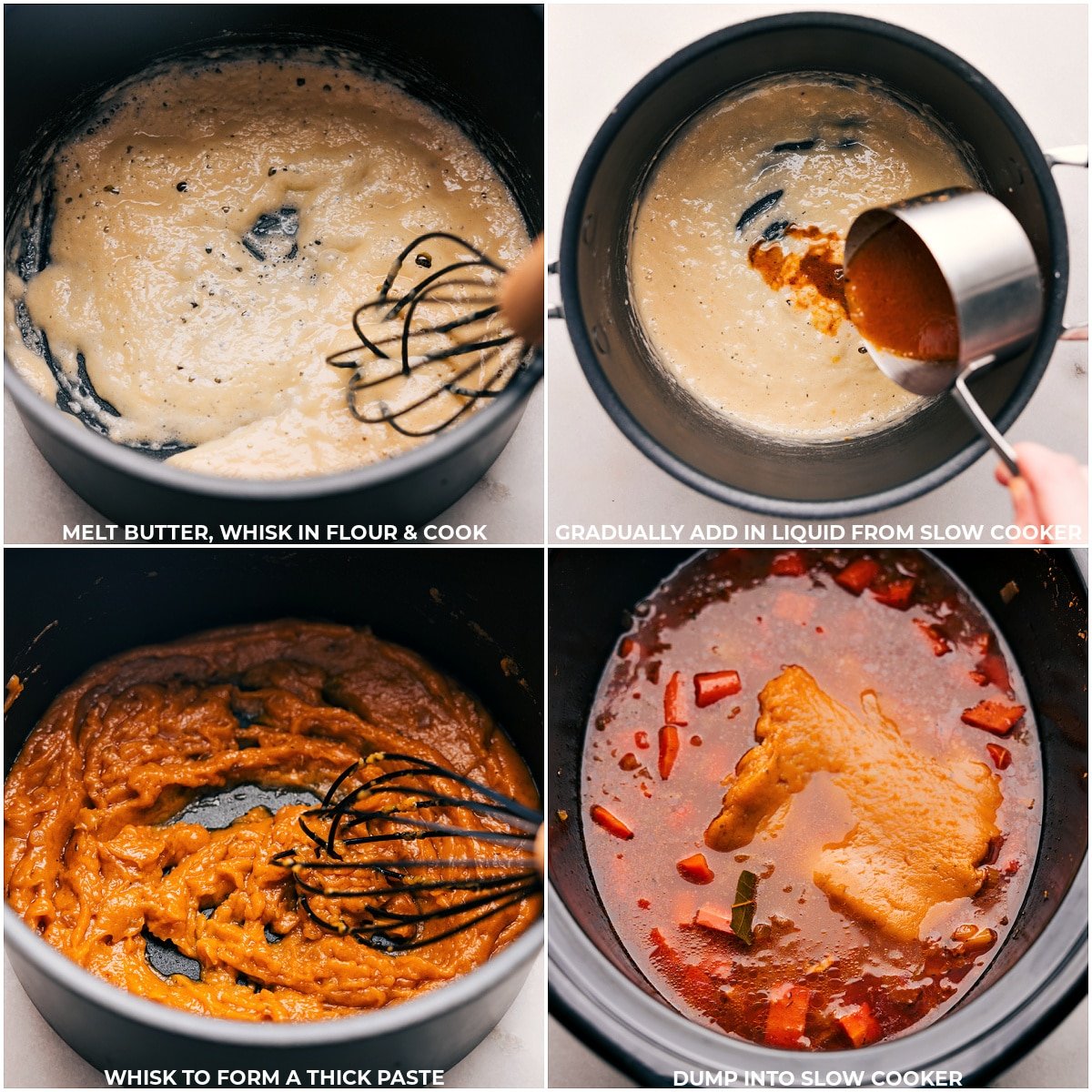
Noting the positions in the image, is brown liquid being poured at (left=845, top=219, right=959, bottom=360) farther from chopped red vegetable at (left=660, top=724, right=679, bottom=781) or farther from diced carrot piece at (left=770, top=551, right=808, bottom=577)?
chopped red vegetable at (left=660, top=724, right=679, bottom=781)

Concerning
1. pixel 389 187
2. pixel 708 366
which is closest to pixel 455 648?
pixel 708 366

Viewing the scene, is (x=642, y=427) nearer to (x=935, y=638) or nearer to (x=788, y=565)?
(x=788, y=565)

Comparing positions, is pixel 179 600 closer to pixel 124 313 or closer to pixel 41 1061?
pixel 124 313

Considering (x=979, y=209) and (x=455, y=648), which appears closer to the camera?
(x=979, y=209)

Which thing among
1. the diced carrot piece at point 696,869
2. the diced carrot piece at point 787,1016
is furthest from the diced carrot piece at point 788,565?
the diced carrot piece at point 787,1016

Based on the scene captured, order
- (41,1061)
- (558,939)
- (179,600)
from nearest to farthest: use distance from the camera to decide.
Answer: (558,939) < (41,1061) < (179,600)

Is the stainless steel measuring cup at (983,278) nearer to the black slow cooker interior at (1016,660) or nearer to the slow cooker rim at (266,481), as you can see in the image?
the black slow cooker interior at (1016,660)

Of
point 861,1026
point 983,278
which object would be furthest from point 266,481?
point 861,1026
